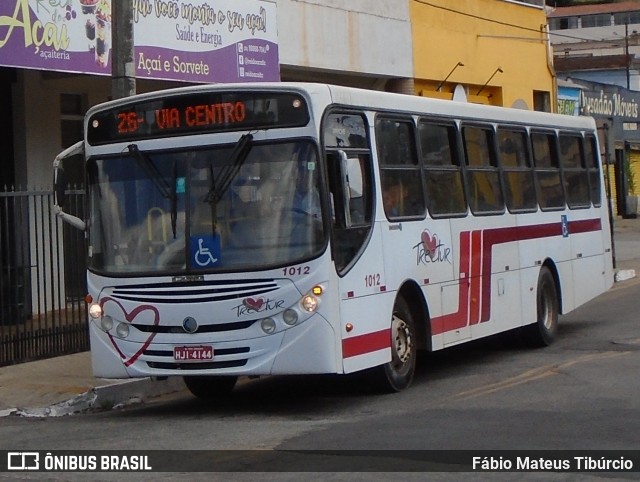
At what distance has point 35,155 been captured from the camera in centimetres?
1864

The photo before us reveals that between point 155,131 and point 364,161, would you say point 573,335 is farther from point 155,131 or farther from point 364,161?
point 155,131

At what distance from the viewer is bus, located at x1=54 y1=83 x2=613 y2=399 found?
34.4 ft

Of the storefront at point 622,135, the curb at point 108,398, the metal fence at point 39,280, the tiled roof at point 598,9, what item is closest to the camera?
the curb at point 108,398

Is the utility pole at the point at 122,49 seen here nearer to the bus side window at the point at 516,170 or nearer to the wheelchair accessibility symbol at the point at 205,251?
the wheelchair accessibility symbol at the point at 205,251

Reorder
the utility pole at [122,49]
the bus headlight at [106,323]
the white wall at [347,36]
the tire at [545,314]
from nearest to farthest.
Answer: the bus headlight at [106,323] < the utility pole at [122,49] < the tire at [545,314] < the white wall at [347,36]

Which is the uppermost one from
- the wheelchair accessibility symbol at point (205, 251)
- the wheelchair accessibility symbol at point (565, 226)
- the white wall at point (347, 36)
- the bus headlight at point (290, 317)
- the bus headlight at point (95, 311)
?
the white wall at point (347, 36)

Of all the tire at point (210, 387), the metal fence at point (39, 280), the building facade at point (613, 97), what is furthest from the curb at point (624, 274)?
the tire at point (210, 387)

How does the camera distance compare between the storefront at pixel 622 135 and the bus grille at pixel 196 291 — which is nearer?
the bus grille at pixel 196 291

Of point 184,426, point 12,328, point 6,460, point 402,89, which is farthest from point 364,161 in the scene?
point 402,89

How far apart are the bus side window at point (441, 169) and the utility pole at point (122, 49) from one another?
334 cm

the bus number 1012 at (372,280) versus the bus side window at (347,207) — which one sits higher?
the bus side window at (347,207)

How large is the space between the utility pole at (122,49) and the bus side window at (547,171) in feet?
17.0

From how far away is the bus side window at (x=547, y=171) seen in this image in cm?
1541

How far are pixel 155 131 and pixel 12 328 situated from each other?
465cm
